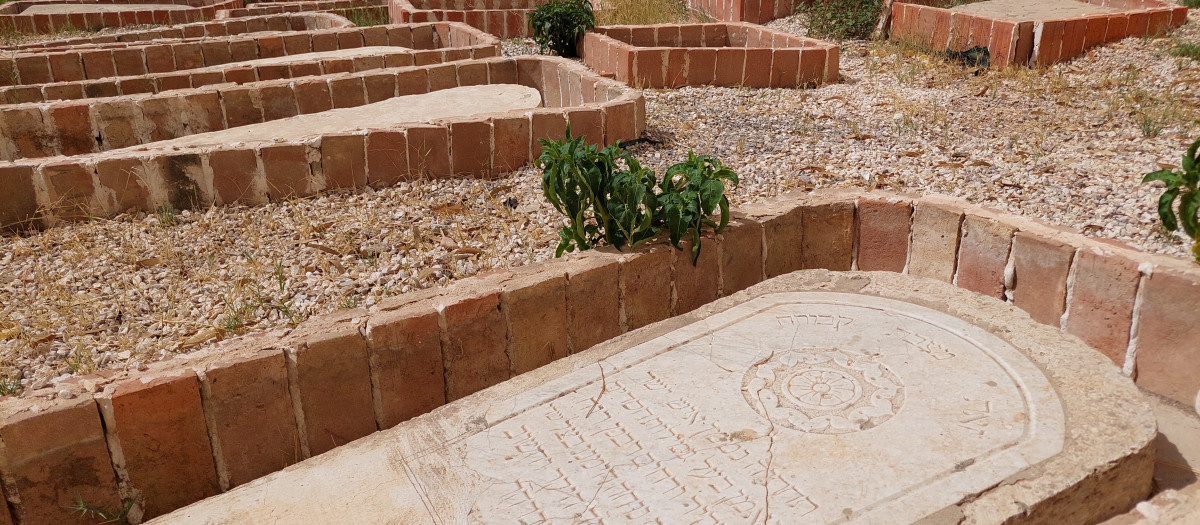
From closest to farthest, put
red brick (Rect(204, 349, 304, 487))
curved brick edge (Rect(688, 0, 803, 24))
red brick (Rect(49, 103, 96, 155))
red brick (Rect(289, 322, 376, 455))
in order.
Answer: red brick (Rect(204, 349, 304, 487)) → red brick (Rect(289, 322, 376, 455)) → red brick (Rect(49, 103, 96, 155)) → curved brick edge (Rect(688, 0, 803, 24))

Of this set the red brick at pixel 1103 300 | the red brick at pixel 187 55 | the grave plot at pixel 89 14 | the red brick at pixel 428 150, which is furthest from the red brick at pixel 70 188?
the grave plot at pixel 89 14

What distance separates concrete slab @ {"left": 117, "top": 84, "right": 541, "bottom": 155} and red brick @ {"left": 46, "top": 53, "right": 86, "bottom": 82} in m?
2.81

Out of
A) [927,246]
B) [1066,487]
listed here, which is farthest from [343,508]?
[927,246]

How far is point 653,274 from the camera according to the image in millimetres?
3570

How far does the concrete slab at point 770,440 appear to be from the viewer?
2.44 meters

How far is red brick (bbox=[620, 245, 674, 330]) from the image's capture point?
3.49 metres

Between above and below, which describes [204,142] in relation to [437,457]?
above

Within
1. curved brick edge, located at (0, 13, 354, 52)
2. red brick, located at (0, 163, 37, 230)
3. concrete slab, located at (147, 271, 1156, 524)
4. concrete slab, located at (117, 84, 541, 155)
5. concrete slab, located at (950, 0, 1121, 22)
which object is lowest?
concrete slab, located at (147, 271, 1156, 524)

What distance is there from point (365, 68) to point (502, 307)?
4.63 meters

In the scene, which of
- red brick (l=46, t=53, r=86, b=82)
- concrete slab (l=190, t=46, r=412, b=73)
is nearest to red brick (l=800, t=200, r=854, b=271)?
concrete slab (l=190, t=46, r=412, b=73)

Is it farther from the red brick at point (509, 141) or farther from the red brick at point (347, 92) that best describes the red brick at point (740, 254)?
the red brick at point (347, 92)

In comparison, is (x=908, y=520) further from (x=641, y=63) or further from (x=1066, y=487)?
(x=641, y=63)

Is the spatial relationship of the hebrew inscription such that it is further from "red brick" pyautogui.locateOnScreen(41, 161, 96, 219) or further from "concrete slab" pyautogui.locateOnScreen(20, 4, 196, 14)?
"concrete slab" pyautogui.locateOnScreen(20, 4, 196, 14)

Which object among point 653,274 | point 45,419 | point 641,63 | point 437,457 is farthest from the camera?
point 641,63
